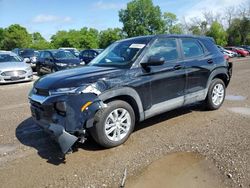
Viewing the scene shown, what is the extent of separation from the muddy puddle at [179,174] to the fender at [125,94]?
0.98 metres

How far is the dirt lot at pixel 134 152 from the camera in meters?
3.45

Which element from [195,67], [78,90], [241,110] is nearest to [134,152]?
[78,90]

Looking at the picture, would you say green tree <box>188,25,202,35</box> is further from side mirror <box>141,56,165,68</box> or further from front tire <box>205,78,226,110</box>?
side mirror <box>141,56,165,68</box>

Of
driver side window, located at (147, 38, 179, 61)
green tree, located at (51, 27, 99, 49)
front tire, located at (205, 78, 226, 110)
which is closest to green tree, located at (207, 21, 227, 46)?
green tree, located at (51, 27, 99, 49)

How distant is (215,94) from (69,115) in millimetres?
3720

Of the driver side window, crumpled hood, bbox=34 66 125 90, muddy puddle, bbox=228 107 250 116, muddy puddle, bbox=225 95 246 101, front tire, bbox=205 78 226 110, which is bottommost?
muddy puddle, bbox=225 95 246 101

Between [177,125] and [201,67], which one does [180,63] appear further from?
[177,125]

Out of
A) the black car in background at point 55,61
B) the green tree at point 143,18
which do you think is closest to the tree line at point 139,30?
the green tree at point 143,18

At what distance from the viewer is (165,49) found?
512cm

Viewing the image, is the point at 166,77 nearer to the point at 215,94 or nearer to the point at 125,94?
the point at 125,94

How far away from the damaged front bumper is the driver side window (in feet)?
5.02

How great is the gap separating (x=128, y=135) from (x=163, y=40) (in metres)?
1.92

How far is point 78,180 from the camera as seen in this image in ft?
11.2

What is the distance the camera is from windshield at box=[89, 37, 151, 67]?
4.77 meters
